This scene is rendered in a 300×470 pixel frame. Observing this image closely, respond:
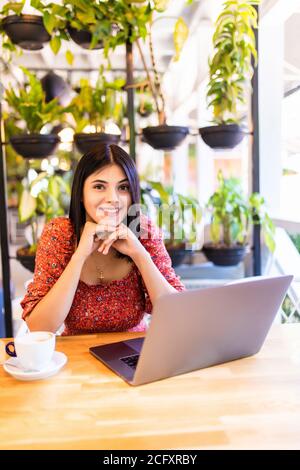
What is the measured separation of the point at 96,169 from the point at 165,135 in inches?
39.8

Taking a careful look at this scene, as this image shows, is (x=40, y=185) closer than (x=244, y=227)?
No

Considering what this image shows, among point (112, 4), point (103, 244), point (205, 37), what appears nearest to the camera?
point (103, 244)

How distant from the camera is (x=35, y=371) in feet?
3.28

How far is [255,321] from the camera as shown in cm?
101

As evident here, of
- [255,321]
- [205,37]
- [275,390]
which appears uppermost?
[205,37]

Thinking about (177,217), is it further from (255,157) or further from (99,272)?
(99,272)

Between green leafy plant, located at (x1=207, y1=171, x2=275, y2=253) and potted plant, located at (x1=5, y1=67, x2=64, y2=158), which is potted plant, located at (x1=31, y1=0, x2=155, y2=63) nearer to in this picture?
potted plant, located at (x1=5, y1=67, x2=64, y2=158)

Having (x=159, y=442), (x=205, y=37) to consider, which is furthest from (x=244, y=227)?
(x=205, y=37)

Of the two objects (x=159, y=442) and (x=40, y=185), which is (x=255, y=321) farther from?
(x=40, y=185)

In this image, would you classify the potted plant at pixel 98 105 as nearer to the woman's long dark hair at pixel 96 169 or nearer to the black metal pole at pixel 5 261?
the black metal pole at pixel 5 261

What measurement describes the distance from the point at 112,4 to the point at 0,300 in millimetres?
1967

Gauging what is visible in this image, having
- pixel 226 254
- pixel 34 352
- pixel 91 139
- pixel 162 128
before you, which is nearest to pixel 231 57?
pixel 162 128

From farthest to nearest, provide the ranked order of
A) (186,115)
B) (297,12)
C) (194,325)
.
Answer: (186,115) < (297,12) < (194,325)

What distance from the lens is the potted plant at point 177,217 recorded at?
2639mm
